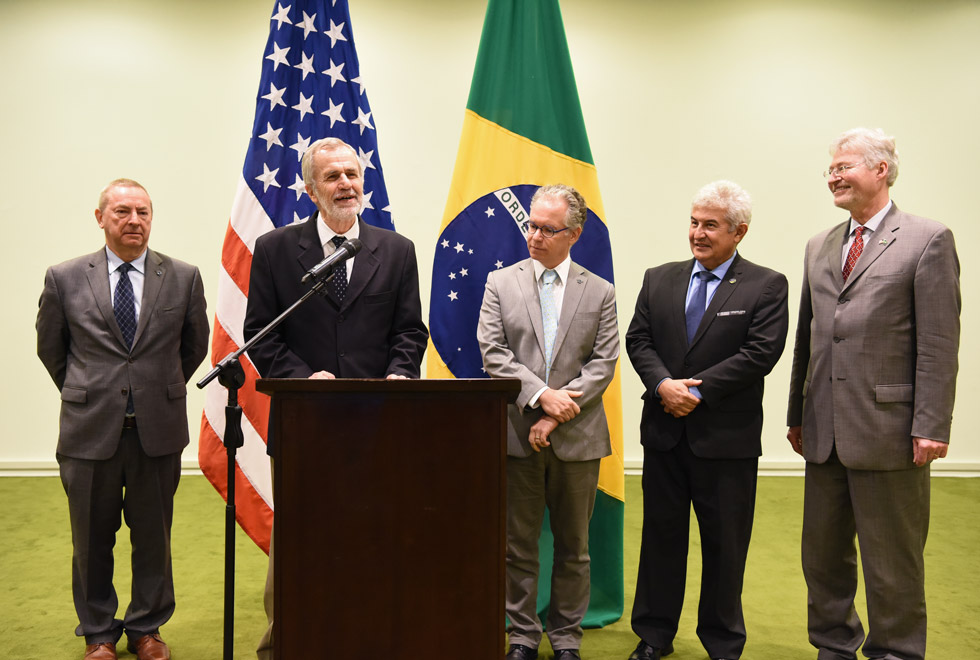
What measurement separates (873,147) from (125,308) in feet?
8.97

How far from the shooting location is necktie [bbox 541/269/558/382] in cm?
299

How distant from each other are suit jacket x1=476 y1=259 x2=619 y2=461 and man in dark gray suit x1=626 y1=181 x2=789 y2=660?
0.60 ft

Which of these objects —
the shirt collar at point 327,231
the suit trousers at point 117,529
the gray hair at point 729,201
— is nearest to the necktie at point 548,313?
the gray hair at point 729,201

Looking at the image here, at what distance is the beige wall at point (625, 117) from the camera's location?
589 cm

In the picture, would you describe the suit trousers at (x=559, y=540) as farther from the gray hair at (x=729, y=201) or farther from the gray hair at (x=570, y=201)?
the gray hair at (x=729, y=201)

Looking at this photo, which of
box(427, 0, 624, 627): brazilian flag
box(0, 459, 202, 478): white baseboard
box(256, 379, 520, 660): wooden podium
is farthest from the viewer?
box(0, 459, 202, 478): white baseboard

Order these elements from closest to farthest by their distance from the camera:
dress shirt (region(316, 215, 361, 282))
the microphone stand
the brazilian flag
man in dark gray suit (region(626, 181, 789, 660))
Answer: the microphone stand → dress shirt (region(316, 215, 361, 282)) → man in dark gray suit (region(626, 181, 789, 660)) → the brazilian flag

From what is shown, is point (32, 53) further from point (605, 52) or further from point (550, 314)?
point (550, 314)

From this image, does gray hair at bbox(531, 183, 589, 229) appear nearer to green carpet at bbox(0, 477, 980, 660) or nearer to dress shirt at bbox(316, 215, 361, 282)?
dress shirt at bbox(316, 215, 361, 282)

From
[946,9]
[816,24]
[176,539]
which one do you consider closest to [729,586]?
[176,539]

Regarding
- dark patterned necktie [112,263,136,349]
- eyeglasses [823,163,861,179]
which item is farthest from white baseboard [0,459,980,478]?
eyeglasses [823,163,861,179]

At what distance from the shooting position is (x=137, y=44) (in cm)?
589

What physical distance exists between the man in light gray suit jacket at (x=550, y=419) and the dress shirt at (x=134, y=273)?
4.20ft

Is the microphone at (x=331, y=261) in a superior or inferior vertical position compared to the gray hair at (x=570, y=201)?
inferior
